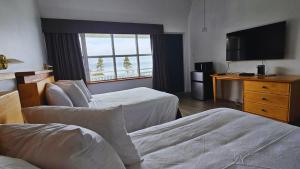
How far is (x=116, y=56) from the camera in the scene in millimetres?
4547

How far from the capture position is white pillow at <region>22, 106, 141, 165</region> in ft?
2.93

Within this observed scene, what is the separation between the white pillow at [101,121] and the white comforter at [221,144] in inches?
4.2

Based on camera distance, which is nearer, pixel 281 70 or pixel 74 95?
pixel 74 95

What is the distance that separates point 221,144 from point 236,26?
3620 mm

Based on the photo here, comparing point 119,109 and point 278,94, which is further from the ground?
point 119,109

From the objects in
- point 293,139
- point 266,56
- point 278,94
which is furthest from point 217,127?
point 266,56

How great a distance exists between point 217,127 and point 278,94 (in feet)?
6.71

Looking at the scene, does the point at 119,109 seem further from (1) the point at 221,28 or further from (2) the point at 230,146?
(1) the point at 221,28

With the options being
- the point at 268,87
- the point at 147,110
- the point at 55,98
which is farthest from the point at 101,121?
the point at 268,87

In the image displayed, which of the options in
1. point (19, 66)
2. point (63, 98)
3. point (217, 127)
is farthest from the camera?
point (19, 66)

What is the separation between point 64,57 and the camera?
3762 millimetres

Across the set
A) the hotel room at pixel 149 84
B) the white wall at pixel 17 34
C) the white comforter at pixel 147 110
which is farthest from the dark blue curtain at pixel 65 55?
the white comforter at pixel 147 110

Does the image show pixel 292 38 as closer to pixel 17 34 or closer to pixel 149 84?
pixel 149 84

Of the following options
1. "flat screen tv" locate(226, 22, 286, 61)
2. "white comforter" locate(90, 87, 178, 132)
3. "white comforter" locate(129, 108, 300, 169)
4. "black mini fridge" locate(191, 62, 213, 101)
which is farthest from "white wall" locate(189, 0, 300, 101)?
"white comforter" locate(129, 108, 300, 169)
